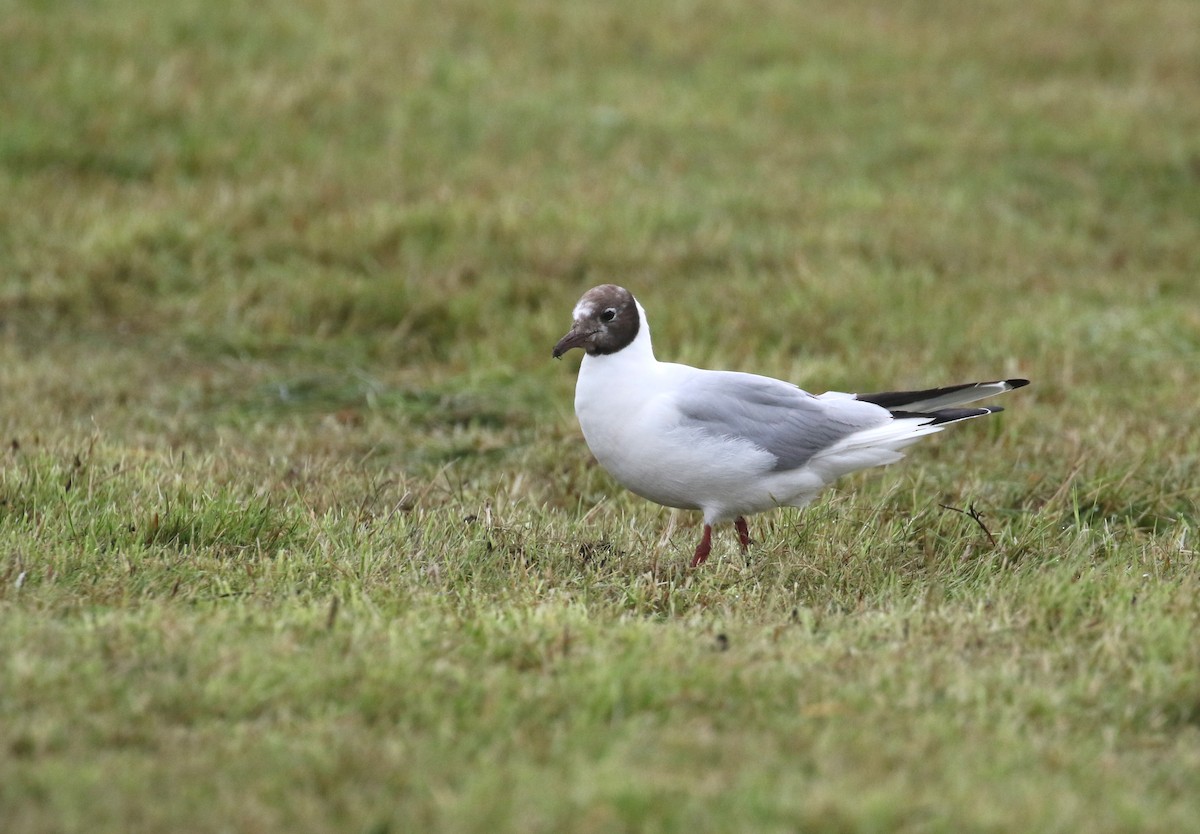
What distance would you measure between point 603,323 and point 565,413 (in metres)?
1.83

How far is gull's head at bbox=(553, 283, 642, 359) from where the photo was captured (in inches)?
196

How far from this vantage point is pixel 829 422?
4941 mm

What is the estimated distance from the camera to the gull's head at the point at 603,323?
4984 mm

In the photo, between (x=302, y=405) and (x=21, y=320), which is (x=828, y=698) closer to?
(x=302, y=405)

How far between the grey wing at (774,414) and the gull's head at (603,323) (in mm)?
295

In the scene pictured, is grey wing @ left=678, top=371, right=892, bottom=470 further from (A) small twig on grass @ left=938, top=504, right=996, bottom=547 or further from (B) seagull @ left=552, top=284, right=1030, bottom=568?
(A) small twig on grass @ left=938, top=504, right=996, bottom=547

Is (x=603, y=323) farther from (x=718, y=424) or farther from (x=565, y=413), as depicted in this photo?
(x=565, y=413)

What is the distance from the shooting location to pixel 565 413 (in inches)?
268

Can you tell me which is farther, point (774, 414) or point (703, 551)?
point (774, 414)

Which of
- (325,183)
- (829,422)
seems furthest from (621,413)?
(325,183)

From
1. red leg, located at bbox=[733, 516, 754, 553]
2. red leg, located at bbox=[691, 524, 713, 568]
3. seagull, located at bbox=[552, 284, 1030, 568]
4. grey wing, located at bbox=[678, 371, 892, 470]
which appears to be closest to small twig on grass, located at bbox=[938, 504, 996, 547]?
seagull, located at bbox=[552, 284, 1030, 568]

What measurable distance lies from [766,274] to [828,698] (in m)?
5.52

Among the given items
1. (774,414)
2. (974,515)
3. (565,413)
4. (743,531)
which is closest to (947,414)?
(974,515)

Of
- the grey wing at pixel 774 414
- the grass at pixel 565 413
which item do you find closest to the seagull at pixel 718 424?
the grey wing at pixel 774 414
